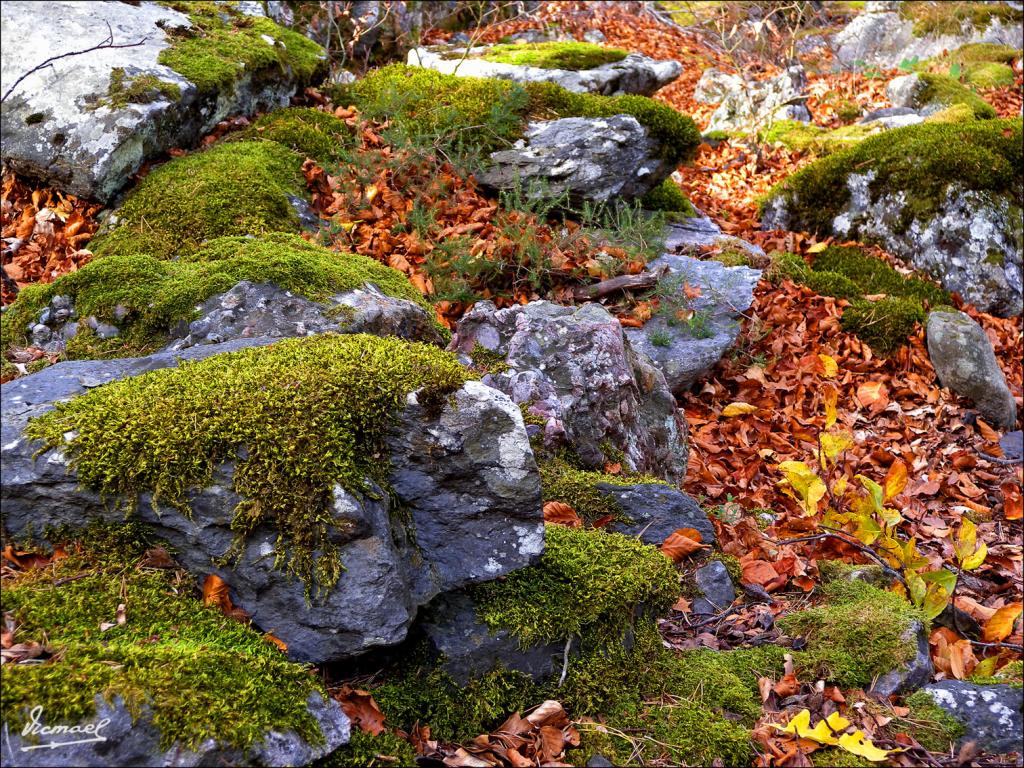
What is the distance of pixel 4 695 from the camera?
5.64 ft

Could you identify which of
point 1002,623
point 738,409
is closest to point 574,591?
point 1002,623

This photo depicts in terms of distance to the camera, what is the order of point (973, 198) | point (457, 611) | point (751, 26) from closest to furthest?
point (457, 611) → point (973, 198) → point (751, 26)

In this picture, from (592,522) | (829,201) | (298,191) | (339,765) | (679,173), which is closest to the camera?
(339,765)

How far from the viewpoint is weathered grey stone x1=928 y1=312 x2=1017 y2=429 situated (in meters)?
6.25

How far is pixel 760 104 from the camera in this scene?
37.2 ft

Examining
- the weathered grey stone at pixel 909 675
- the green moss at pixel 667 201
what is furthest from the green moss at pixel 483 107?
the weathered grey stone at pixel 909 675

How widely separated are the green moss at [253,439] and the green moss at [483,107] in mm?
4647

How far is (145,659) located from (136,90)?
204 inches

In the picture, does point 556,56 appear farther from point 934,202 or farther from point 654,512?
point 654,512

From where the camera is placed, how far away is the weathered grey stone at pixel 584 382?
405 centimetres

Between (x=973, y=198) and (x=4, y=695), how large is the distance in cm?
849

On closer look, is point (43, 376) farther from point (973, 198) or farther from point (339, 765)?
point (973, 198)

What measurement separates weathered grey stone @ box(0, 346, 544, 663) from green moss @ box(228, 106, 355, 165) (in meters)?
4.07

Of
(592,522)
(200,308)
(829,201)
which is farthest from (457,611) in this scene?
(829,201)
